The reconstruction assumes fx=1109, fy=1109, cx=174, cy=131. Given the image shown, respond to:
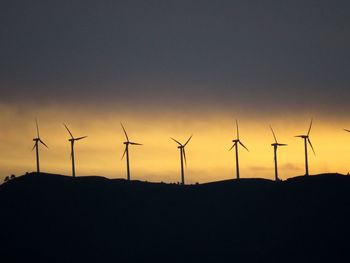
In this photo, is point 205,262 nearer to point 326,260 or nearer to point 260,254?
point 260,254

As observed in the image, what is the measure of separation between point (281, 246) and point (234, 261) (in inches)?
348

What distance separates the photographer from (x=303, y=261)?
190000mm

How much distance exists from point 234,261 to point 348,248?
21.0 metres

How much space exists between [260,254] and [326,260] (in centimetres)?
1408

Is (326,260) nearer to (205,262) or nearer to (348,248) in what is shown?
(348,248)

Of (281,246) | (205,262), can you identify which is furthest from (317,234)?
(205,262)

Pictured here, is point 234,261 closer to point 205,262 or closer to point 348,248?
point 205,262

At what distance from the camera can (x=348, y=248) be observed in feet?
627

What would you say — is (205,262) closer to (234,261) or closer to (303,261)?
(234,261)

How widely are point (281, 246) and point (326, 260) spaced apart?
11.6 m

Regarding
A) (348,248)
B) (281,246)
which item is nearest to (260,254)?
(281,246)

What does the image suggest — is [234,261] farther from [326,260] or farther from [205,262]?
[326,260]

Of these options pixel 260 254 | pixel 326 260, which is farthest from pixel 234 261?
pixel 326 260

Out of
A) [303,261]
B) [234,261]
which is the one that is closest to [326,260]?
[303,261]
